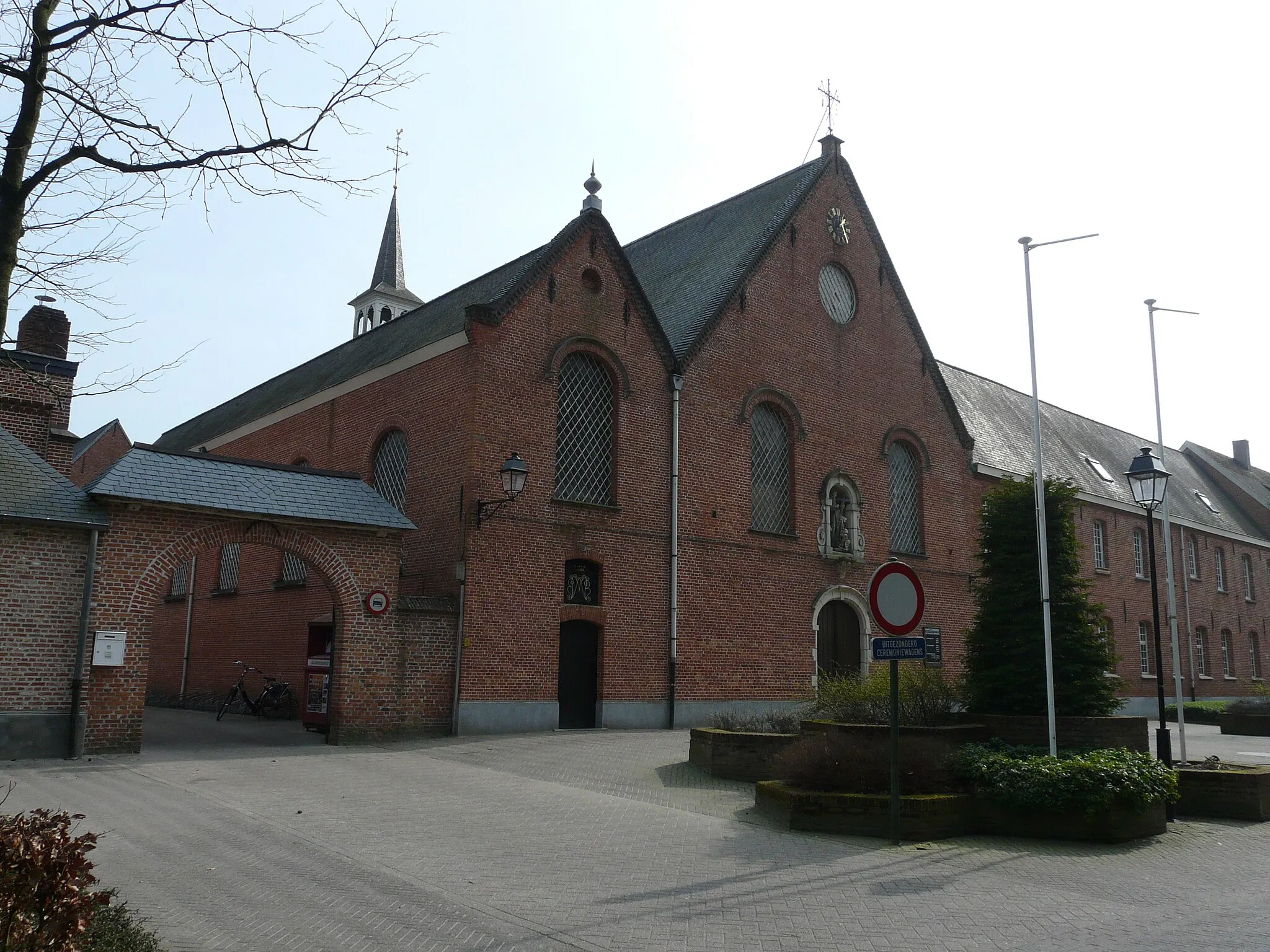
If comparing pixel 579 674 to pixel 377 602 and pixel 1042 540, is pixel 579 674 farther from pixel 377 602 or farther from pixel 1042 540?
pixel 1042 540

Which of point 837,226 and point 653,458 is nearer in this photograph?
point 653,458

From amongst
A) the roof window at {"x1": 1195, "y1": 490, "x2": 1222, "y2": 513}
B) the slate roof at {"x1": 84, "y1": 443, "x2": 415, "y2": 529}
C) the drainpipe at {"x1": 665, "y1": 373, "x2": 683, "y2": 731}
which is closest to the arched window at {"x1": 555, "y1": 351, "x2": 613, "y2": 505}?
the drainpipe at {"x1": 665, "y1": 373, "x2": 683, "y2": 731}

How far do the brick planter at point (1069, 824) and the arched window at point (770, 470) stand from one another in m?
12.4

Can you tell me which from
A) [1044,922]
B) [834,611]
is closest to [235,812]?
[1044,922]

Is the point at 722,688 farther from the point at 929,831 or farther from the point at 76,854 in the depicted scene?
the point at 76,854

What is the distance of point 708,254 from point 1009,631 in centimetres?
1462

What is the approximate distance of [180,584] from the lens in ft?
89.5

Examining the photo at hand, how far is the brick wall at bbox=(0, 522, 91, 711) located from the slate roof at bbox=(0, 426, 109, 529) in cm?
17

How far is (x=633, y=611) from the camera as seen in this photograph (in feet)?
64.1

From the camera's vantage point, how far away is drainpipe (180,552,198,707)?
83.3 feet

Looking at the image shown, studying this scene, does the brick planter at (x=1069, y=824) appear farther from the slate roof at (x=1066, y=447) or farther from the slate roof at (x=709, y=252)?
the slate roof at (x=1066, y=447)

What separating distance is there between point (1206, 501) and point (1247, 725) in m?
22.6

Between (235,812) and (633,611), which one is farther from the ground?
(633,611)

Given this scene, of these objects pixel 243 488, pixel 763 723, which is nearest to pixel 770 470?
pixel 763 723
